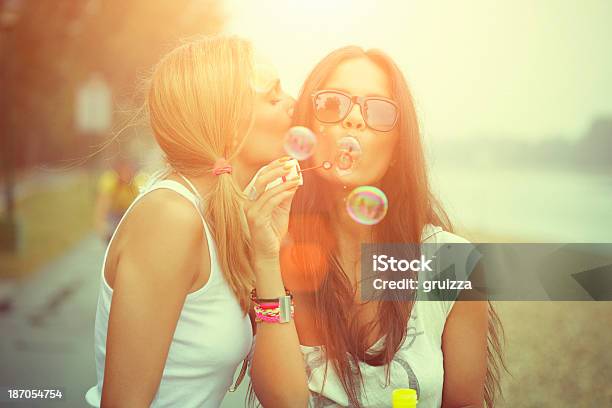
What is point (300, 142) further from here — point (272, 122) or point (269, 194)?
point (269, 194)

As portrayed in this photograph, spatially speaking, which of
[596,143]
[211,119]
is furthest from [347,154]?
[596,143]

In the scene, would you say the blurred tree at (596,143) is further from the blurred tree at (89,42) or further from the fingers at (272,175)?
the blurred tree at (89,42)

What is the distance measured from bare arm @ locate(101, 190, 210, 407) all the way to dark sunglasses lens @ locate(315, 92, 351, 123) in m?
0.53

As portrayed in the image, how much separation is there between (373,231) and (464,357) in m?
0.47

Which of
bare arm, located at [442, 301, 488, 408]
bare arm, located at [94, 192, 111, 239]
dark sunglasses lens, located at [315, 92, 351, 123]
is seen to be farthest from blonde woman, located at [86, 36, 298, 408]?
bare arm, located at [94, 192, 111, 239]

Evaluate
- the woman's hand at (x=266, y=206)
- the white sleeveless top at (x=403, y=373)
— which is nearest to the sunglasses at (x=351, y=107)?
the woman's hand at (x=266, y=206)

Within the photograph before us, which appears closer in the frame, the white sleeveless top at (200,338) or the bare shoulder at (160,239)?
the bare shoulder at (160,239)

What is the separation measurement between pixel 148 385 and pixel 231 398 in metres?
0.50

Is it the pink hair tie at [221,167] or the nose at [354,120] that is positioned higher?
the nose at [354,120]

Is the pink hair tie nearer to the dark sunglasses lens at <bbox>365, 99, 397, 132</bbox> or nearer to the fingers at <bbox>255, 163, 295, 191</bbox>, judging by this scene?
the fingers at <bbox>255, 163, 295, 191</bbox>

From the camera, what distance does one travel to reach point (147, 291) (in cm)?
167

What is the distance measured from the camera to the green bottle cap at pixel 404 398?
1.92m

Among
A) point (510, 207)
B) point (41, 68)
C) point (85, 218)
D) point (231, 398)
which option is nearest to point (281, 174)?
point (231, 398)

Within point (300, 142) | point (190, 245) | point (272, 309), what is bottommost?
point (272, 309)
